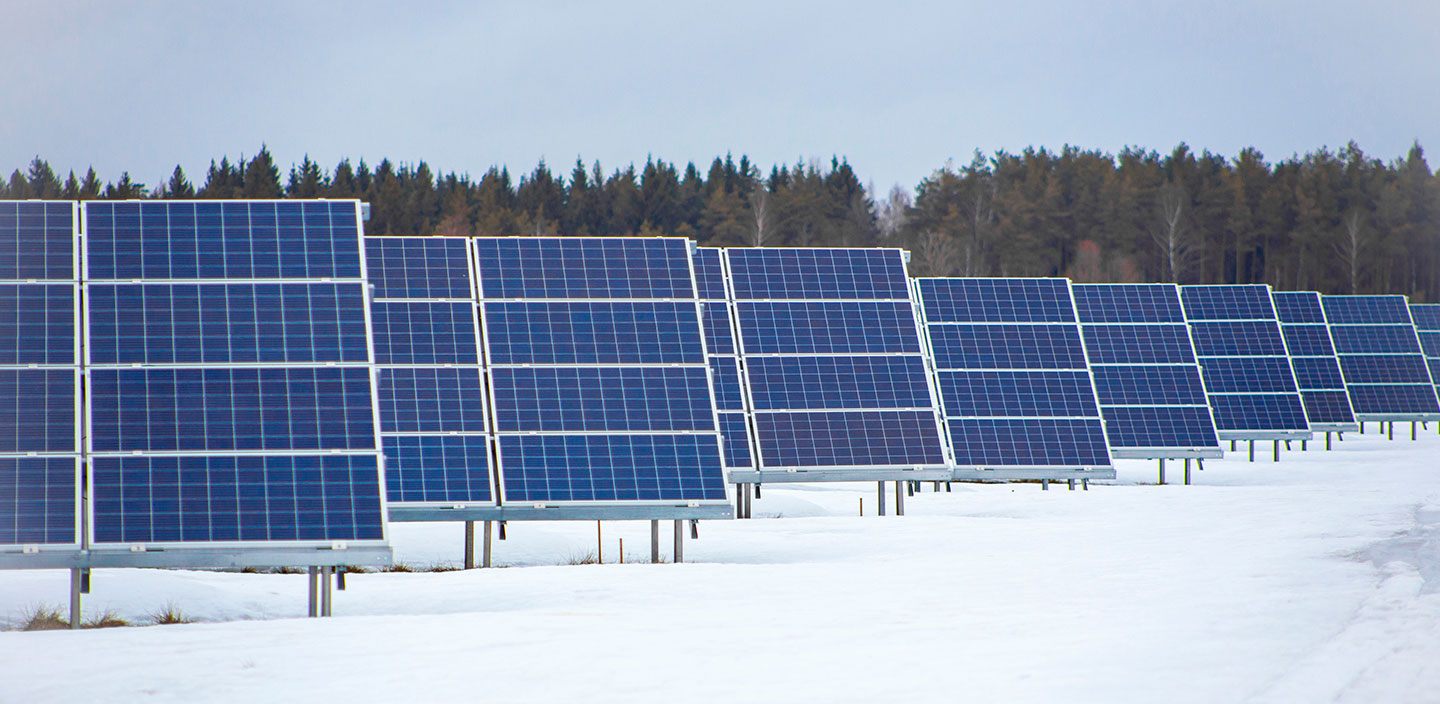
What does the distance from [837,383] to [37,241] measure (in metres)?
15.9

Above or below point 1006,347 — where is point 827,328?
above

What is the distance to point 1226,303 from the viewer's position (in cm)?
5212

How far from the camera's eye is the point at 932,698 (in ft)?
38.4

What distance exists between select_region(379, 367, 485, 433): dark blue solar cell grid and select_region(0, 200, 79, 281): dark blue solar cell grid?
5877 millimetres

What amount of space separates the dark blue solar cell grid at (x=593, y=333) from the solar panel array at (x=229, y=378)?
5.11m

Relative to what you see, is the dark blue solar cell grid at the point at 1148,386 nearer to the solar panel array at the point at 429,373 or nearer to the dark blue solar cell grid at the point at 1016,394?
the dark blue solar cell grid at the point at 1016,394

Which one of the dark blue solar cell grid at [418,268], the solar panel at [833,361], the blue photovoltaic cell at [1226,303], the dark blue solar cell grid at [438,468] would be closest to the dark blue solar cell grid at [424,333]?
the dark blue solar cell grid at [418,268]

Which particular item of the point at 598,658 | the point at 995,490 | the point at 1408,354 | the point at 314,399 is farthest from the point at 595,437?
the point at 1408,354

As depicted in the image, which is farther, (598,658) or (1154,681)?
(598,658)

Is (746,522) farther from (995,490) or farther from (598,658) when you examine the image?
(598,658)

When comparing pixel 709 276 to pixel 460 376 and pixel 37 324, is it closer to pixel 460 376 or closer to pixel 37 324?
pixel 460 376

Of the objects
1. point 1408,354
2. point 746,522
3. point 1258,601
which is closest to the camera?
point 1258,601

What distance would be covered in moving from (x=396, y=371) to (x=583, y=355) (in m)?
3.17

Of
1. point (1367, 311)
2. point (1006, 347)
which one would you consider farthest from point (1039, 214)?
point (1006, 347)
